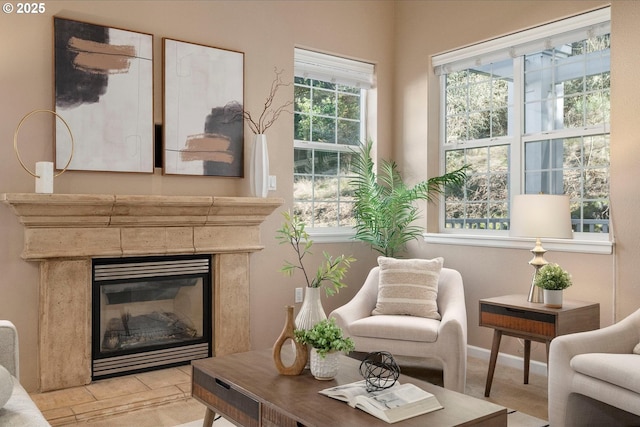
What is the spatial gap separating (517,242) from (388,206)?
1.04 meters

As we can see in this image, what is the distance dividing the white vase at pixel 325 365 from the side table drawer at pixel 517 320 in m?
1.46

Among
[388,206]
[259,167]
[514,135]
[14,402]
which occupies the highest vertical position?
[514,135]

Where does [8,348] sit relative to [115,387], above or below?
above

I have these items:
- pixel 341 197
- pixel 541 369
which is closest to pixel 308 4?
pixel 341 197

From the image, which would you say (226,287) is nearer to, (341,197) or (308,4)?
(341,197)

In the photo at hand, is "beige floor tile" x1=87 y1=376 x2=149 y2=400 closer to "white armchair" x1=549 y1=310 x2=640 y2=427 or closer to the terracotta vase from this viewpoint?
the terracotta vase

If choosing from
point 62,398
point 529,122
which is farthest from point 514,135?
point 62,398

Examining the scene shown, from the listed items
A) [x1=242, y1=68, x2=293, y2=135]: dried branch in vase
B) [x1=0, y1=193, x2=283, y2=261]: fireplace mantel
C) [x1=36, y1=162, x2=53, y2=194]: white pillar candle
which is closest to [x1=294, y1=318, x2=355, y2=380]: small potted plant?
[x1=0, y1=193, x2=283, y2=261]: fireplace mantel

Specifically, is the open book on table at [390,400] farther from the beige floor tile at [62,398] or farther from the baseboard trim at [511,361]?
the baseboard trim at [511,361]

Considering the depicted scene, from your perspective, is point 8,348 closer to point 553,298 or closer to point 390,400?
point 390,400

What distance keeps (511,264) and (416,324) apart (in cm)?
106

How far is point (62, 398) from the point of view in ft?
10.4

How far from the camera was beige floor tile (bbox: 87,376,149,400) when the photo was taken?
3232 millimetres

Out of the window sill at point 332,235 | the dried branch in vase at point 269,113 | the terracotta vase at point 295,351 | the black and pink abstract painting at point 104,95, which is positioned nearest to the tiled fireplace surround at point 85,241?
the black and pink abstract painting at point 104,95
